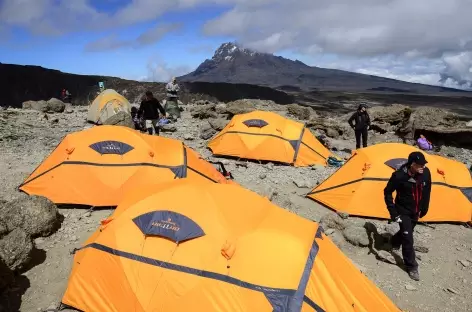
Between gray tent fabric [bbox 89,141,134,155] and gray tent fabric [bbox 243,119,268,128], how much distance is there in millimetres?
5836

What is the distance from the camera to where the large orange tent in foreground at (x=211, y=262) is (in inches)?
191

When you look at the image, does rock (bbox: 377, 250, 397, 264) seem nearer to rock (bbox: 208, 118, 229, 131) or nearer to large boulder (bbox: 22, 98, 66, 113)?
rock (bbox: 208, 118, 229, 131)

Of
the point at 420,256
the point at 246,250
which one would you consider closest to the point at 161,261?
the point at 246,250

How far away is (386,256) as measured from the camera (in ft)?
23.6

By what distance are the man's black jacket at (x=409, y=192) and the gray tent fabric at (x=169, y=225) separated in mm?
3345

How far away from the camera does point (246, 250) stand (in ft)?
16.6

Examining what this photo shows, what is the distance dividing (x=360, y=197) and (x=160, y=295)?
228 inches

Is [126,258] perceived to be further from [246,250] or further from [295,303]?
[295,303]

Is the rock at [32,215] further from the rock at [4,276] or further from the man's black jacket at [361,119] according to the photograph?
the man's black jacket at [361,119]

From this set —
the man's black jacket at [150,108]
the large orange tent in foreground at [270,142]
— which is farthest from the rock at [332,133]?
the man's black jacket at [150,108]

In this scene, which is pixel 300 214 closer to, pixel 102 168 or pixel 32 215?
pixel 102 168

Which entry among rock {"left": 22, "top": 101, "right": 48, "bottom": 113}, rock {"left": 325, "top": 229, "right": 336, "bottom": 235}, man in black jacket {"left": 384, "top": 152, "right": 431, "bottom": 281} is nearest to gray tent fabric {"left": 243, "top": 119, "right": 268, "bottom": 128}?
rock {"left": 325, "top": 229, "right": 336, "bottom": 235}

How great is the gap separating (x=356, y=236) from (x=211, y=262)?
147 inches

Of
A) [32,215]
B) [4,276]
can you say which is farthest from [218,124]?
[4,276]
